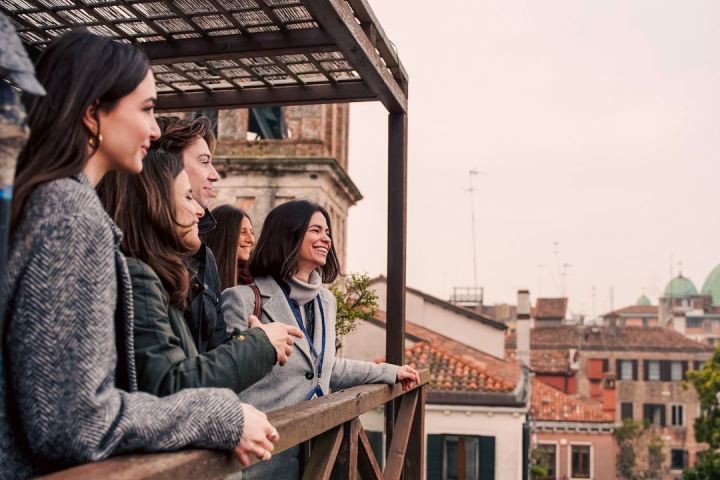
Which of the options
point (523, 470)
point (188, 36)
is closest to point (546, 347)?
point (523, 470)

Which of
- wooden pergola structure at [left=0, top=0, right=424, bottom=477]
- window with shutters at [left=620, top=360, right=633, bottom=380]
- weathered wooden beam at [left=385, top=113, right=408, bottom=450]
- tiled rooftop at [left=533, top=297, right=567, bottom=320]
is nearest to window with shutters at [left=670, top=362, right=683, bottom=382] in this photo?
window with shutters at [left=620, top=360, right=633, bottom=380]

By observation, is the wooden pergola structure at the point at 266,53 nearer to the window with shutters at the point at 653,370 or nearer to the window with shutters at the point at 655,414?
the window with shutters at the point at 655,414

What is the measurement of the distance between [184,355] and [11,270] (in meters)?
0.53

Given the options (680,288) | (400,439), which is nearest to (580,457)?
(400,439)

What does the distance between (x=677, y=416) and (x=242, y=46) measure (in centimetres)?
5158

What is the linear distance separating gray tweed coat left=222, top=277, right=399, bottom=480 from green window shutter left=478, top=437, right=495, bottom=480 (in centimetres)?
1705

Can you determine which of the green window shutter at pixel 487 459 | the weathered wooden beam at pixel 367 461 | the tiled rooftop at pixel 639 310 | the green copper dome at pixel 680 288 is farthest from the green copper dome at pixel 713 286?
the weathered wooden beam at pixel 367 461

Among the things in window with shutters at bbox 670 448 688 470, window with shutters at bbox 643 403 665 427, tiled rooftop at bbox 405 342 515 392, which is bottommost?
window with shutters at bbox 670 448 688 470

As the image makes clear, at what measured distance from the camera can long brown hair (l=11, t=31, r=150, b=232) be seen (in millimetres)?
1506

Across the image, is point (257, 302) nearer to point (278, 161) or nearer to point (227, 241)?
point (227, 241)

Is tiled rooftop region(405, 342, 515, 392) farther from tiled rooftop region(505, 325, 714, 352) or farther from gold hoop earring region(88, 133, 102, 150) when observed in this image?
tiled rooftop region(505, 325, 714, 352)

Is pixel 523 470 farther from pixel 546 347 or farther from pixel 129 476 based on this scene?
pixel 546 347

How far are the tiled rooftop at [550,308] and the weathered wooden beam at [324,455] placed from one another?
57.7m

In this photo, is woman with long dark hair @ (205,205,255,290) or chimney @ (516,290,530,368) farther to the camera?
chimney @ (516,290,530,368)
